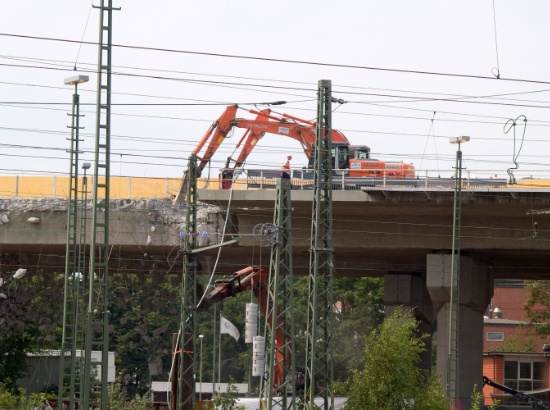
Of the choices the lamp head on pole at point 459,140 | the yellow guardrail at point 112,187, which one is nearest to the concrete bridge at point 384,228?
the yellow guardrail at point 112,187

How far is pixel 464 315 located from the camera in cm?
4666

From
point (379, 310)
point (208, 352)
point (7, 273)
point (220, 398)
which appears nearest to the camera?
point (220, 398)

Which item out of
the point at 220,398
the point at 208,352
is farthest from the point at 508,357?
the point at 208,352

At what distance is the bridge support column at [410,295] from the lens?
173ft

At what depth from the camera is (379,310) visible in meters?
96.8

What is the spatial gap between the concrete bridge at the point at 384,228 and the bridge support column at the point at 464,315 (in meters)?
0.04

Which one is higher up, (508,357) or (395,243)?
(395,243)

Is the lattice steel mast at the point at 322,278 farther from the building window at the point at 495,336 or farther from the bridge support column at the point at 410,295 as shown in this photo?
the building window at the point at 495,336

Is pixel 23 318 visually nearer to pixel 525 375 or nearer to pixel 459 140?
pixel 459 140

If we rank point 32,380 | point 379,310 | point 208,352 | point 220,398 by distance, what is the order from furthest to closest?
1. point 208,352
2. point 379,310
3. point 32,380
4. point 220,398

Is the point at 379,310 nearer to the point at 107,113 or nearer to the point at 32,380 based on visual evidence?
the point at 32,380

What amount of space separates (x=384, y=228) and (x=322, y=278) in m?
13.7

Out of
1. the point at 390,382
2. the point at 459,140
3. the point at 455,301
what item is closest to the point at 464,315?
the point at 455,301

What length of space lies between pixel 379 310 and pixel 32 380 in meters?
36.7
